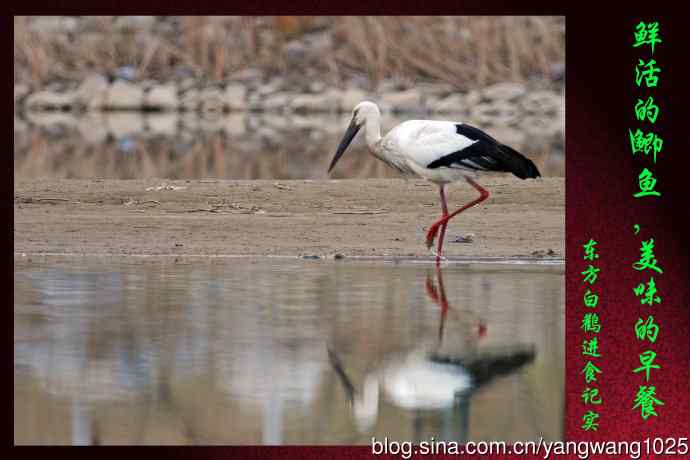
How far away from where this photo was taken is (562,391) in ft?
21.6

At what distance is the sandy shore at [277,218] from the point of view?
10.3 metres

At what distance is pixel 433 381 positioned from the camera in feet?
21.5

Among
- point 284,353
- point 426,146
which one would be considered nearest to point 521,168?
point 426,146

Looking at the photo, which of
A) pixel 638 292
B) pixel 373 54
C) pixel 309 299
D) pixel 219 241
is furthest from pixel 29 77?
pixel 638 292

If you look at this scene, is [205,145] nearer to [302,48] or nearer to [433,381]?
[302,48]

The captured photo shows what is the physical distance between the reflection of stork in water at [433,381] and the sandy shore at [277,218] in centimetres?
315

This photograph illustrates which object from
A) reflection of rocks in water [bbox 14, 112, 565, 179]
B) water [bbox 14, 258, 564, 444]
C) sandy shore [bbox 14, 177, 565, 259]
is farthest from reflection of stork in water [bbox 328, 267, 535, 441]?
reflection of rocks in water [bbox 14, 112, 565, 179]

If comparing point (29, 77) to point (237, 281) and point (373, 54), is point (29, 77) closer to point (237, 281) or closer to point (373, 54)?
point (373, 54)

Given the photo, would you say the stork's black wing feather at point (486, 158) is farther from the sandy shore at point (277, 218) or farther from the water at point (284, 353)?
the water at point (284, 353)

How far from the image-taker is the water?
601cm

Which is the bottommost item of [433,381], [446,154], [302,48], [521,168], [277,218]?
[433,381]

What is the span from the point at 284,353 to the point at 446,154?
12.2 ft
